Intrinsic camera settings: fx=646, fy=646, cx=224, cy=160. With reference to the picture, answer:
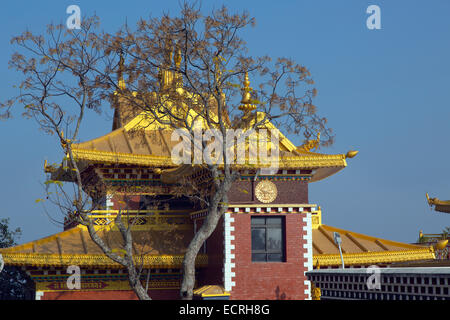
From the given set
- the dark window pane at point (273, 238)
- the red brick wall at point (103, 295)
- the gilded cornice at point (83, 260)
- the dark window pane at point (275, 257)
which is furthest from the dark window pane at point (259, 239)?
the red brick wall at point (103, 295)

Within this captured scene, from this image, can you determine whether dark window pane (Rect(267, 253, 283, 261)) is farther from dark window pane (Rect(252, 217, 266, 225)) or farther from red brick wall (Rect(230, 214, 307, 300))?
dark window pane (Rect(252, 217, 266, 225))

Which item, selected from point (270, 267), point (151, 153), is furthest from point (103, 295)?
point (270, 267)

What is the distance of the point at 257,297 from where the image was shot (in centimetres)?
2020

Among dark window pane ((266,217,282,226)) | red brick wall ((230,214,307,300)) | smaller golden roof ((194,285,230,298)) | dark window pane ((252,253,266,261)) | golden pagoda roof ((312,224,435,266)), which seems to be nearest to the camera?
smaller golden roof ((194,285,230,298))

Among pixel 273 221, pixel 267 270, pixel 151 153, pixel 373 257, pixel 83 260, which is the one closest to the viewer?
pixel 267 270

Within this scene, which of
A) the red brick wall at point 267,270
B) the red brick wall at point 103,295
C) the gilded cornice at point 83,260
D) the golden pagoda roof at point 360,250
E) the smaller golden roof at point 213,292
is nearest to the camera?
the smaller golden roof at point 213,292

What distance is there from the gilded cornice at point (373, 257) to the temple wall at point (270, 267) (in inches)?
47.8

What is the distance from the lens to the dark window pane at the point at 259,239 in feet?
67.8

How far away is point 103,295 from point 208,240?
404 cm

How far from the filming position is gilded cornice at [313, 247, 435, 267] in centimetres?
2177

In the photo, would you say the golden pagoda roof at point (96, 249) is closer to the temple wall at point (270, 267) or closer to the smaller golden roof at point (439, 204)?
the temple wall at point (270, 267)

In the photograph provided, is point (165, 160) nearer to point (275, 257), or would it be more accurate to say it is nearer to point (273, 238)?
point (273, 238)

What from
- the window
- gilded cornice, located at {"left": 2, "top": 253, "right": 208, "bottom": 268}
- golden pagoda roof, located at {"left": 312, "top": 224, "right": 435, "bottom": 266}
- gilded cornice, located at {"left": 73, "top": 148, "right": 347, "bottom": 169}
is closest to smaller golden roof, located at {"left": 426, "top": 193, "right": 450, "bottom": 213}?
golden pagoda roof, located at {"left": 312, "top": 224, "right": 435, "bottom": 266}

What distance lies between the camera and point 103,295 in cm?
2209
